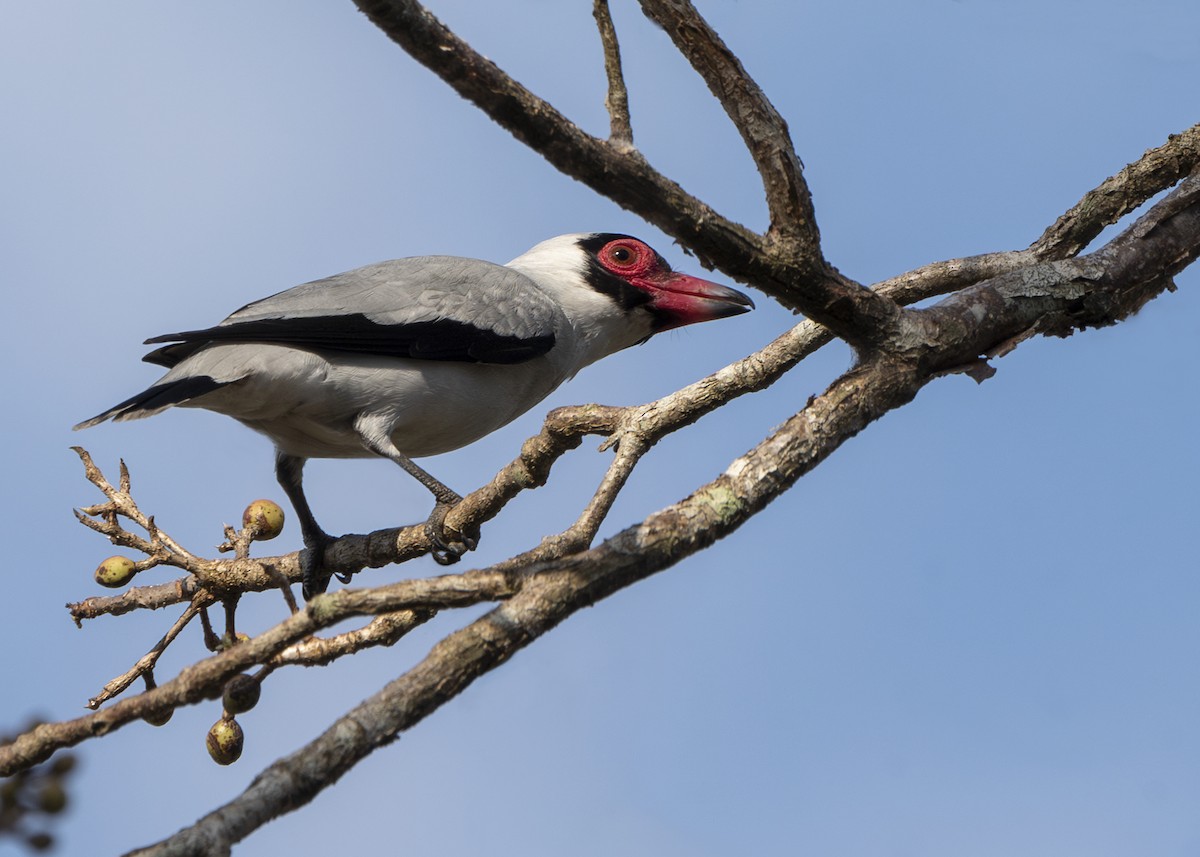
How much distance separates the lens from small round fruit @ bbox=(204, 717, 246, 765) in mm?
4504

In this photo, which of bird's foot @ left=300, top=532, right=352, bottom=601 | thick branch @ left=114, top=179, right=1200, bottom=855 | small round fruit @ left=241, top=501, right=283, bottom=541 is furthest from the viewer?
bird's foot @ left=300, top=532, right=352, bottom=601

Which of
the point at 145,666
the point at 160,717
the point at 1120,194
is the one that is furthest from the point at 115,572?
the point at 1120,194

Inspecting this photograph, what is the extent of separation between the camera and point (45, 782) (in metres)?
2.91

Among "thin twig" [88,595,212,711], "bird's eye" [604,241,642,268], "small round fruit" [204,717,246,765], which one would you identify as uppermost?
"bird's eye" [604,241,642,268]

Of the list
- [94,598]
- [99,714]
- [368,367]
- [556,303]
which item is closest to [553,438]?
[368,367]

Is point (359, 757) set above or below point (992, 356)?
below

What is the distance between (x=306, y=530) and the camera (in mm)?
6508

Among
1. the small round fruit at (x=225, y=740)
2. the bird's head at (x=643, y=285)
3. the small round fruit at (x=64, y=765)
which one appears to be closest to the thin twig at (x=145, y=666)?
the small round fruit at (x=225, y=740)

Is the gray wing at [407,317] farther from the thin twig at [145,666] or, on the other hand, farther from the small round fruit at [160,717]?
the small round fruit at [160,717]

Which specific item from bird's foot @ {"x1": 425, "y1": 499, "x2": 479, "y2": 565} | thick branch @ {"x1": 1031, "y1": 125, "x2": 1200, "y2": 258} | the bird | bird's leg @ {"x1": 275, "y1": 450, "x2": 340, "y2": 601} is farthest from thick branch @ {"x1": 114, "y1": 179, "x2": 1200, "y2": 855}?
bird's leg @ {"x1": 275, "y1": 450, "x2": 340, "y2": 601}

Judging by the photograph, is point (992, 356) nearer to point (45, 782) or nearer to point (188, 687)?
point (188, 687)

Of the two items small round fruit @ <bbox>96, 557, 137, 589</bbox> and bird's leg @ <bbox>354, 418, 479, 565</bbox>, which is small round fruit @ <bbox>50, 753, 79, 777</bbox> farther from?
bird's leg @ <bbox>354, 418, 479, 565</bbox>

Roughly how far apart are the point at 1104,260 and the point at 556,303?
9.85 ft

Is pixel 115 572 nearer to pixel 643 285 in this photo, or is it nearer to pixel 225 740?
pixel 225 740
